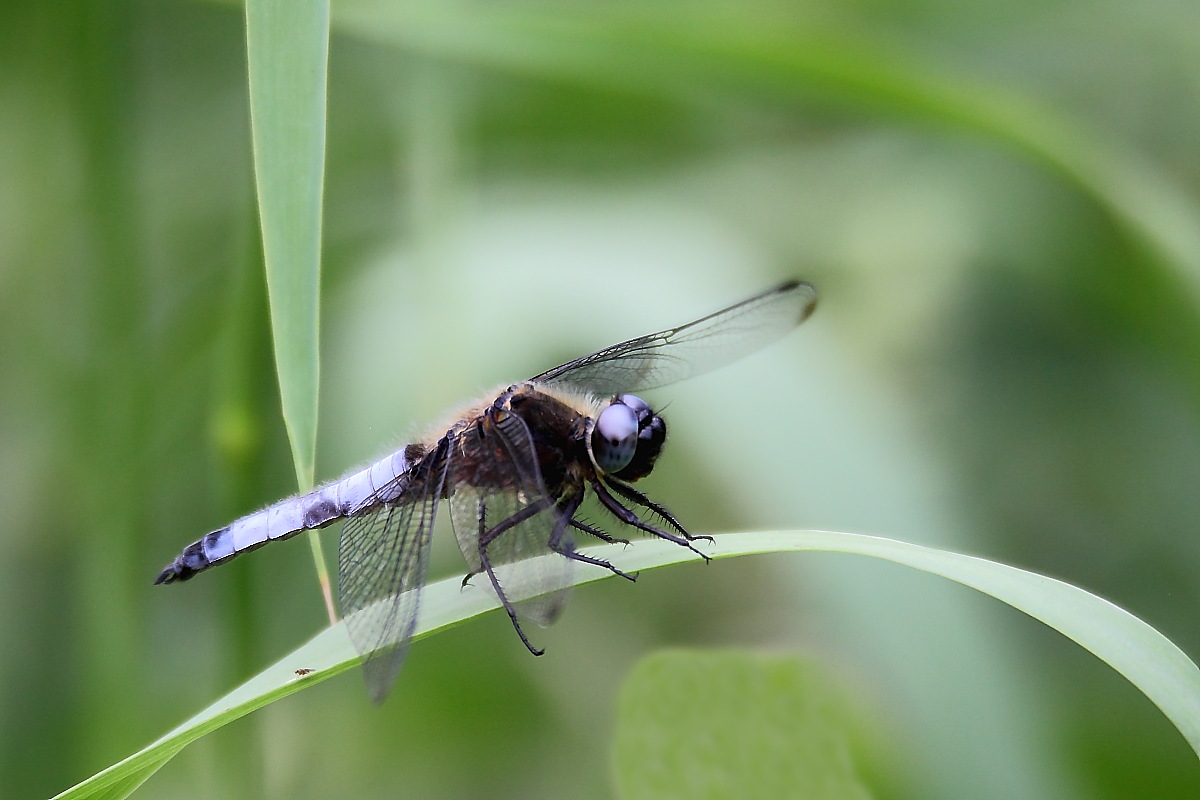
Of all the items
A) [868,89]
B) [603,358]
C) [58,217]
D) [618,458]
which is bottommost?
[618,458]

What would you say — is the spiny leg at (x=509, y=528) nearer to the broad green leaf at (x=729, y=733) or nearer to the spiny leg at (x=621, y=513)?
the spiny leg at (x=621, y=513)

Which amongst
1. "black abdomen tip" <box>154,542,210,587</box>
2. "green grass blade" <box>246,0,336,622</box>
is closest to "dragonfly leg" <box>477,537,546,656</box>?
"green grass blade" <box>246,0,336,622</box>

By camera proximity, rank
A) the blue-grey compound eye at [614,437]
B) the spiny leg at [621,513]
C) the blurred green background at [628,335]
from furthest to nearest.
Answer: the blurred green background at [628,335] < the blue-grey compound eye at [614,437] < the spiny leg at [621,513]

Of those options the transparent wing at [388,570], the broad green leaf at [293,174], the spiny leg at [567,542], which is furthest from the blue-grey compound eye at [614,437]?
the broad green leaf at [293,174]

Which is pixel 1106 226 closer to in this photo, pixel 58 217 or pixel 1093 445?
pixel 1093 445

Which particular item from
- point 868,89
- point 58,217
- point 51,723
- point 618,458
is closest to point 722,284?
point 868,89

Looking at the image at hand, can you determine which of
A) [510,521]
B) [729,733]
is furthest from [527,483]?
[729,733]

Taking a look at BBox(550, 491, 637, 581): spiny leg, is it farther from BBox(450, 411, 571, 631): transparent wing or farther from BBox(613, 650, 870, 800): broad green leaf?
BBox(613, 650, 870, 800): broad green leaf
